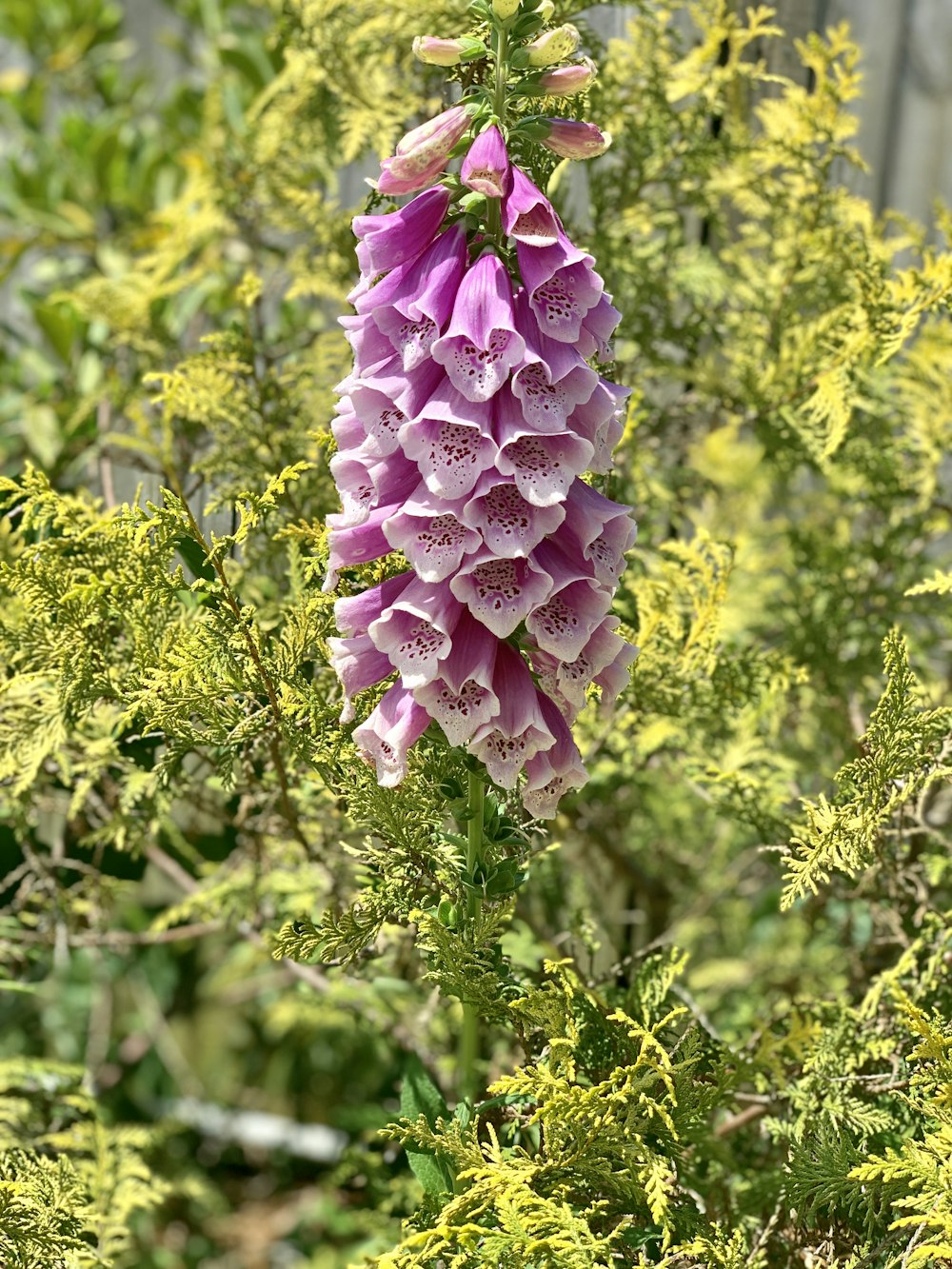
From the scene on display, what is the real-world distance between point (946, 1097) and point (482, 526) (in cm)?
57

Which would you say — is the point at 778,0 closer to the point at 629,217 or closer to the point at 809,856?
the point at 629,217

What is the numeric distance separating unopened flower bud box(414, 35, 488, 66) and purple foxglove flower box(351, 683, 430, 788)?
48cm

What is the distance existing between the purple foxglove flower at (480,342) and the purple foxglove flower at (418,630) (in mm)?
149

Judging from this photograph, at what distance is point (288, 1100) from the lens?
245 centimetres

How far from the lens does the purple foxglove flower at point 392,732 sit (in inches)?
35.5

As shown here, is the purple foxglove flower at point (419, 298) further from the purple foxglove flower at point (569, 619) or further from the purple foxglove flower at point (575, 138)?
the purple foxglove flower at point (569, 619)

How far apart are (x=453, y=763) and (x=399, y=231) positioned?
43 centimetres

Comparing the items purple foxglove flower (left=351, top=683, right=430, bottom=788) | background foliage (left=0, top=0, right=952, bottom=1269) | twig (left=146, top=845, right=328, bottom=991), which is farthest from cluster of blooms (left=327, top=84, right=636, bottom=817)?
twig (left=146, top=845, right=328, bottom=991)

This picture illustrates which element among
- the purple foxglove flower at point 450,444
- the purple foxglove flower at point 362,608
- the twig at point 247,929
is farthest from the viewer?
the twig at point 247,929

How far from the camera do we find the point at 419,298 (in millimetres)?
854

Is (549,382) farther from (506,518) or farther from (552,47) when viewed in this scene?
(552,47)

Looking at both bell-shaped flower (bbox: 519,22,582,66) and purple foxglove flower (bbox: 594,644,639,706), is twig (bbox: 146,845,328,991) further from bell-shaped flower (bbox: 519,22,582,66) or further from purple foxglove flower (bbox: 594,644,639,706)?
bell-shaped flower (bbox: 519,22,582,66)

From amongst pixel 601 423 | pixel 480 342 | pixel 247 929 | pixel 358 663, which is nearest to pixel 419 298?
pixel 480 342

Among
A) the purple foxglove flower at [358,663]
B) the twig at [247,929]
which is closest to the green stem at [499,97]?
the purple foxglove flower at [358,663]
